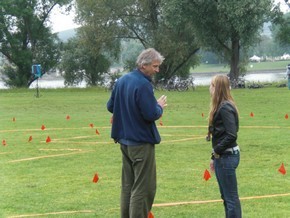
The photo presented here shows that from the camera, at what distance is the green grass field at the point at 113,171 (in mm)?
7898

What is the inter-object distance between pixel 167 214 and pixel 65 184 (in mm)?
2522

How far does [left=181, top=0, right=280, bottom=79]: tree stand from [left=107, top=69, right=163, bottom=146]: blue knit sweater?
37029 mm

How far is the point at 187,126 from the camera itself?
18.1 m

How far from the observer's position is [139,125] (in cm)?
620

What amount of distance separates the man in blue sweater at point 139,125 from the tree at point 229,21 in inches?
1458

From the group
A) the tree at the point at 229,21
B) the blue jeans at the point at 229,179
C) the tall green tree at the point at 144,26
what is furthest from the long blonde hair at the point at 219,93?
the tall green tree at the point at 144,26

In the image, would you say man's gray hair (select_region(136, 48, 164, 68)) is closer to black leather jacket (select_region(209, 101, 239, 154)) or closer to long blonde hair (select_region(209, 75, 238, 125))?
long blonde hair (select_region(209, 75, 238, 125))

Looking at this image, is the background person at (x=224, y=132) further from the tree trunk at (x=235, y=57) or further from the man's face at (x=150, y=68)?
the tree trunk at (x=235, y=57)

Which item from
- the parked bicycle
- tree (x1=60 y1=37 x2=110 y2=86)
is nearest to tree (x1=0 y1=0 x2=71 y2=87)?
tree (x1=60 y1=37 x2=110 y2=86)

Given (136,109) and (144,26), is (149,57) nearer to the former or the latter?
(136,109)

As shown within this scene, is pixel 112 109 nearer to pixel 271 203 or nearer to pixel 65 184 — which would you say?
pixel 271 203

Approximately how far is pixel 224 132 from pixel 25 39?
5799cm

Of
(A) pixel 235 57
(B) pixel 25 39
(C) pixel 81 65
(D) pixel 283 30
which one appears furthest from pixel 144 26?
(B) pixel 25 39

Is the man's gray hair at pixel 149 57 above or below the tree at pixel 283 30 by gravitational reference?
below
